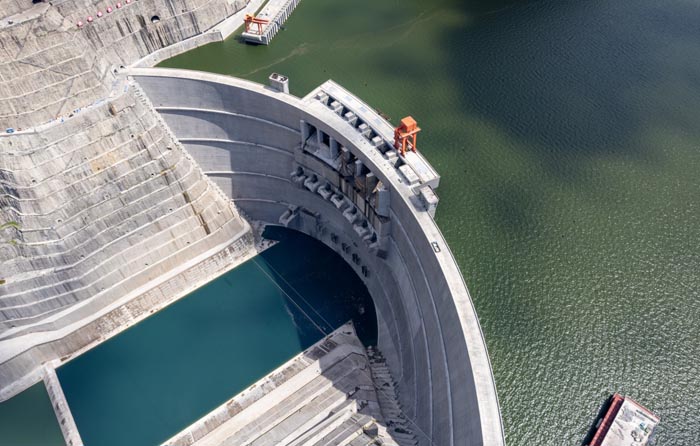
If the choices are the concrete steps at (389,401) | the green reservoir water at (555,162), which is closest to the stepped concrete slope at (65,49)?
the green reservoir water at (555,162)

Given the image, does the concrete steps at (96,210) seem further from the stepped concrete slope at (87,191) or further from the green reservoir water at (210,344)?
the green reservoir water at (210,344)

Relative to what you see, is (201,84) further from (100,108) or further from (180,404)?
(180,404)

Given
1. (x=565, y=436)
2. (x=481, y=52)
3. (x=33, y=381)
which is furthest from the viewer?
(x=481, y=52)

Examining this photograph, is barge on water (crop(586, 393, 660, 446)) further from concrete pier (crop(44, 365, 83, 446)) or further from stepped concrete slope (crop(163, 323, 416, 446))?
concrete pier (crop(44, 365, 83, 446))

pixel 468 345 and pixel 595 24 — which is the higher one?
pixel 595 24

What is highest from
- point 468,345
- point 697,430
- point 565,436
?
point 468,345

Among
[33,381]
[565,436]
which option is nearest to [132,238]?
[33,381]

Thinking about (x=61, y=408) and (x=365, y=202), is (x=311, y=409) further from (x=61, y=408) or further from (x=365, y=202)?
(x=61, y=408)

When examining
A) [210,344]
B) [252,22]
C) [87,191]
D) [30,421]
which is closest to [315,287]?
[210,344]

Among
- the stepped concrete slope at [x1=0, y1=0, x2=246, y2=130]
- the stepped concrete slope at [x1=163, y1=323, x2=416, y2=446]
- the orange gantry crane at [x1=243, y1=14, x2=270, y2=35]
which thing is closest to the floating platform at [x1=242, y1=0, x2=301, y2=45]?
the orange gantry crane at [x1=243, y1=14, x2=270, y2=35]
